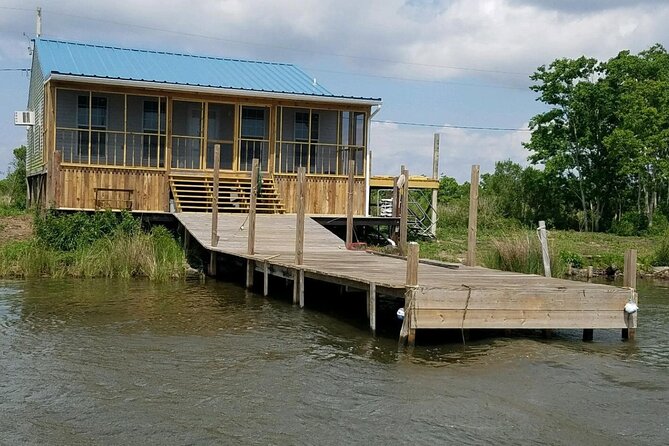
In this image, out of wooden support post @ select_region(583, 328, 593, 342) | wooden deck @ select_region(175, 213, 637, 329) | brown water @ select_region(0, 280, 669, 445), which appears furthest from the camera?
wooden support post @ select_region(583, 328, 593, 342)

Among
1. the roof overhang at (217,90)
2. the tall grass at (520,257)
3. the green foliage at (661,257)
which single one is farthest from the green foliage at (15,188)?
the green foliage at (661,257)

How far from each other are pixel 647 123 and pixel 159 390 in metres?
30.3

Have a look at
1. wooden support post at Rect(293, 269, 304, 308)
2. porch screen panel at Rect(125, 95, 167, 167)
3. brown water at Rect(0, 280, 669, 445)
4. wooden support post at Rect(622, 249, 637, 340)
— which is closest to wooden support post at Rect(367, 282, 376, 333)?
brown water at Rect(0, 280, 669, 445)

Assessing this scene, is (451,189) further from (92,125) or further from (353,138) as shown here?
(92,125)

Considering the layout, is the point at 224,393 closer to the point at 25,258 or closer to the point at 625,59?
the point at 25,258

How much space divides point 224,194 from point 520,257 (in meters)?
9.55

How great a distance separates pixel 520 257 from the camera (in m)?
19.0

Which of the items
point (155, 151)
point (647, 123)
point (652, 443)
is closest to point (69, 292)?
point (155, 151)

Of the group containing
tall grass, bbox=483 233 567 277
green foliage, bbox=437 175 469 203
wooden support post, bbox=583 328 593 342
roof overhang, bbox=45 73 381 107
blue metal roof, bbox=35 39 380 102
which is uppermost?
blue metal roof, bbox=35 39 380 102

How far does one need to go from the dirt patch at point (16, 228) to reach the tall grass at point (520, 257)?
1206 centimetres

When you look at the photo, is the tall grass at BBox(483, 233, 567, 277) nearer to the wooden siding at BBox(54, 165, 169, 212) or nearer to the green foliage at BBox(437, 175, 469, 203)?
the wooden siding at BBox(54, 165, 169, 212)

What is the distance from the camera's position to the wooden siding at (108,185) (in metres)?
22.9

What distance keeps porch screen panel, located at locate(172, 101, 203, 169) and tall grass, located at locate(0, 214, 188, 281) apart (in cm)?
392

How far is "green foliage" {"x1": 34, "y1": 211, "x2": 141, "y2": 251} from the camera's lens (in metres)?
20.8
